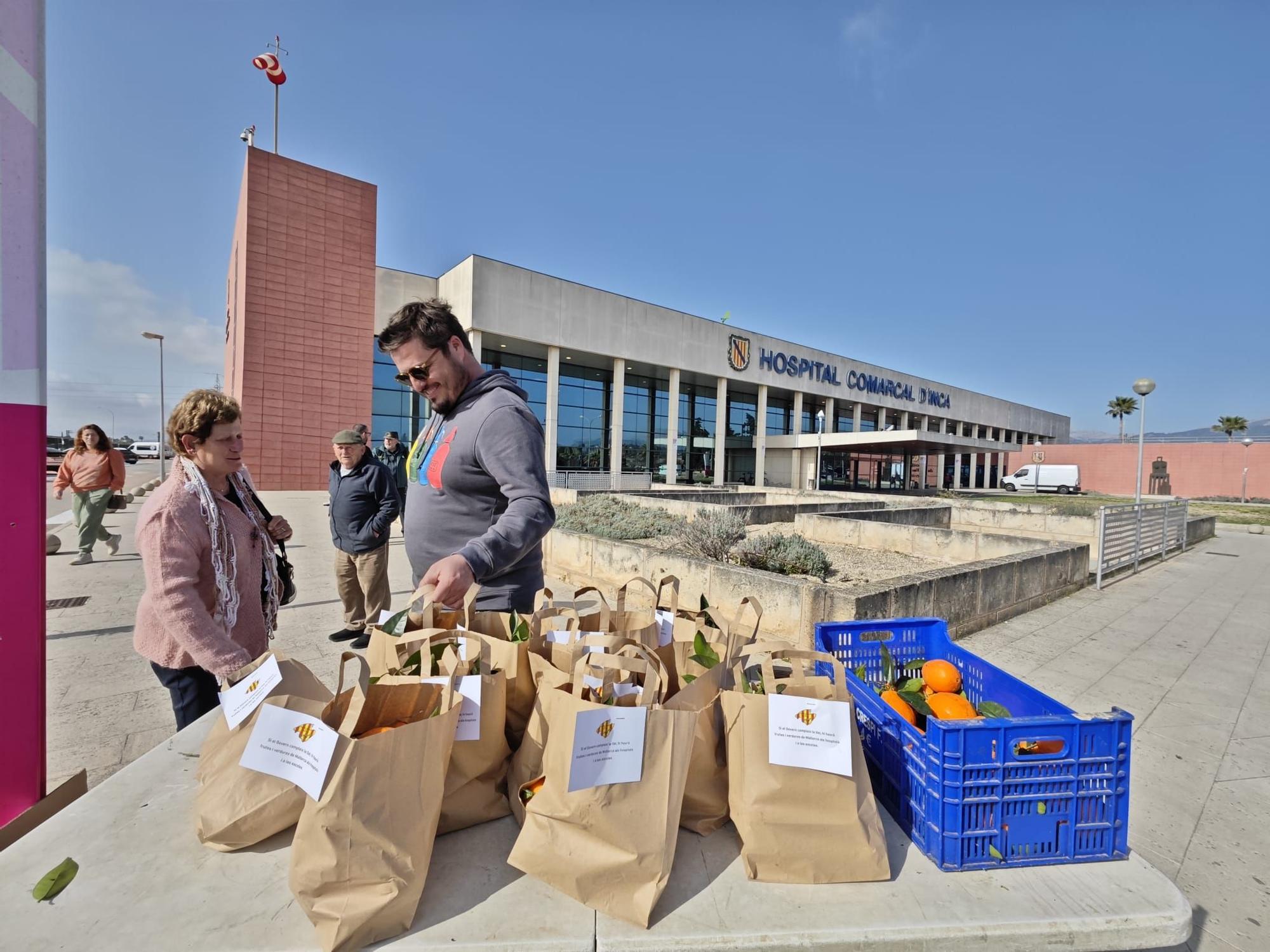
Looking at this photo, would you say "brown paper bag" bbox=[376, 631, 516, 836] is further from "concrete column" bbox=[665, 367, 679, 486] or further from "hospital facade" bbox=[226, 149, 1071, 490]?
"concrete column" bbox=[665, 367, 679, 486]

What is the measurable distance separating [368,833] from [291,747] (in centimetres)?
24

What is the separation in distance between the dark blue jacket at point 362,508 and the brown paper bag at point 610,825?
14.1ft

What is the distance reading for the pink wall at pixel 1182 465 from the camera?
4241 cm

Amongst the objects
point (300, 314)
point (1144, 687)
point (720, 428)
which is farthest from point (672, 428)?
point (1144, 687)

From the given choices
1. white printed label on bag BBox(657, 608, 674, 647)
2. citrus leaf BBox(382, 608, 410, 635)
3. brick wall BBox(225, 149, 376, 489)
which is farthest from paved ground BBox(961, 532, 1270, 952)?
brick wall BBox(225, 149, 376, 489)

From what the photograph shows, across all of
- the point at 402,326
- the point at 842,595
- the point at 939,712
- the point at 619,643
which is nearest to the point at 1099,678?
the point at 842,595

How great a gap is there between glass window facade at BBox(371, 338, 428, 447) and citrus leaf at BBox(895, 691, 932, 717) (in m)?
23.2

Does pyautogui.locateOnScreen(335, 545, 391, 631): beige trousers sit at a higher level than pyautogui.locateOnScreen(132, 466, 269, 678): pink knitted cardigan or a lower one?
lower

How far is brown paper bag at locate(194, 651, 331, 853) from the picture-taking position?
1.28 metres

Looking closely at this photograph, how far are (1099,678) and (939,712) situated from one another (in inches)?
163

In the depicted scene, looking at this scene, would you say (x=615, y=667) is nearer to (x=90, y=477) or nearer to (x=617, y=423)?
(x=90, y=477)

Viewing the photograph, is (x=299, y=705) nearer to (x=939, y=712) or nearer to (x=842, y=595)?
(x=939, y=712)

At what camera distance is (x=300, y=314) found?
20.7 meters

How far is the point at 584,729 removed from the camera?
1188 mm
